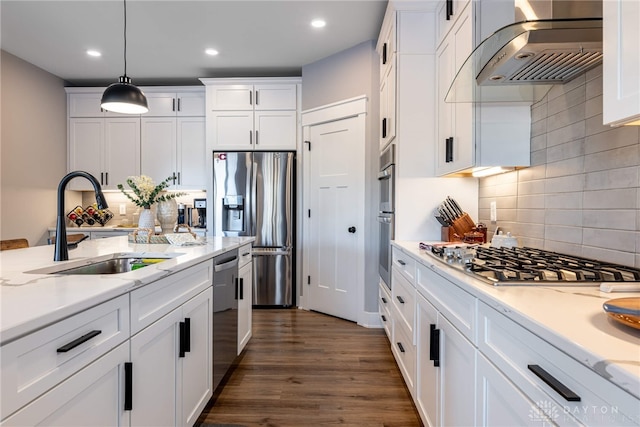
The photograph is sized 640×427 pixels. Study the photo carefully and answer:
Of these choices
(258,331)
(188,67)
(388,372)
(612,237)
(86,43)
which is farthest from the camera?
(188,67)

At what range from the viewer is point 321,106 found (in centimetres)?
371

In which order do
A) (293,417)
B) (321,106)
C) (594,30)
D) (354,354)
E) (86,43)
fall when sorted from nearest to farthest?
(594,30) < (293,417) < (354,354) < (86,43) < (321,106)

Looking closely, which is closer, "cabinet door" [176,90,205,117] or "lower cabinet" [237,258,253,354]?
"lower cabinet" [237,258,253,354]

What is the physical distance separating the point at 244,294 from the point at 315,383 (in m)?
0.81

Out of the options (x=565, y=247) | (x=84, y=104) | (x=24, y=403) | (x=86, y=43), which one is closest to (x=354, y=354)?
(x=565, y=247)

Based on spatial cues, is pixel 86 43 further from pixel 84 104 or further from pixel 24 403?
pixel 24 403

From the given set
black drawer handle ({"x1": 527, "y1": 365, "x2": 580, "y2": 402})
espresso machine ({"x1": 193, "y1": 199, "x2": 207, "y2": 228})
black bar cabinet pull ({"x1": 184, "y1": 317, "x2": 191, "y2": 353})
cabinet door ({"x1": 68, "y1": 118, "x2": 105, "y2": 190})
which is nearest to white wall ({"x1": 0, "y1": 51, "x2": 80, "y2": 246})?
cabinet door ({"x1": 68, "y1": 118, "x2": 105, "y2": 190})

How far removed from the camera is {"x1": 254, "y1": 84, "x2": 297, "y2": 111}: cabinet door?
4069 millimetres

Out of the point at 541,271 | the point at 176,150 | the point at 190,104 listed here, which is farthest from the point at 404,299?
the point at 190,104

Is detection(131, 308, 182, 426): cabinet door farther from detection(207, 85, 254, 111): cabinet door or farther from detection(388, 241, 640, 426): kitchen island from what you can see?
detection(207, 85, 254, 111): cabinet door

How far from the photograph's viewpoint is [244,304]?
2564 mm

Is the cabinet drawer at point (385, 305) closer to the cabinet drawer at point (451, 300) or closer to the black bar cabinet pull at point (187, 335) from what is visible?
the cabinet drawer at point (451, 300)

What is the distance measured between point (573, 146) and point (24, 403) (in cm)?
208

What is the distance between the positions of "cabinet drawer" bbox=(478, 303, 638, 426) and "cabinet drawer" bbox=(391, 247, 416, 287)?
34.1 inches
